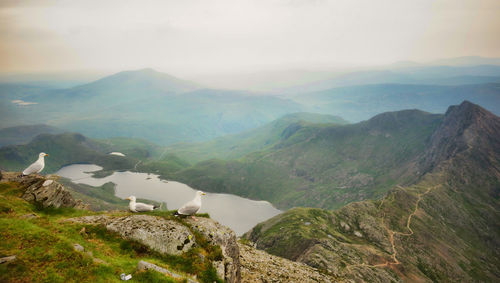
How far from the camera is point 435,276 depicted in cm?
9994

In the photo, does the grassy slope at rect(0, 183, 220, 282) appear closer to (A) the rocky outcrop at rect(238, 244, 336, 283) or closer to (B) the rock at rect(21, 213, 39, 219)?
(B) the rock at rect(21, 213, 39, 219)

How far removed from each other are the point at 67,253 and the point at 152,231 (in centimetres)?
754

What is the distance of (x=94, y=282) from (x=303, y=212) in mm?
130729

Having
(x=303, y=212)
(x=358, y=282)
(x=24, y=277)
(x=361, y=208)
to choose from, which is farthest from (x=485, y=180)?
(x=24, y=277)

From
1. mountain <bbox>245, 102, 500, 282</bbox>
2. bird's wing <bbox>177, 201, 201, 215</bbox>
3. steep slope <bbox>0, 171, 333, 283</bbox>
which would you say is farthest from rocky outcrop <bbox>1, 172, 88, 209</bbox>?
mountain <bbox>245, 102, 500, 282</bbox>

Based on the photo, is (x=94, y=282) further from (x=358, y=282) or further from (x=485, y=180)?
(x=485, y=180)

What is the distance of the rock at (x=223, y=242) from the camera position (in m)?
23.1

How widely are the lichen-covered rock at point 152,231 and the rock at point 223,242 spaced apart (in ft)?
6.39

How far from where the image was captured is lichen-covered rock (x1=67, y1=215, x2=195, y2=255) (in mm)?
22359

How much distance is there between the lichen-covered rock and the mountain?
203ft

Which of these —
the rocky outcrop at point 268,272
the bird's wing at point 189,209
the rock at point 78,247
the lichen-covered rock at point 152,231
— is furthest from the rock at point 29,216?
the rocky outcrop at point 268,272

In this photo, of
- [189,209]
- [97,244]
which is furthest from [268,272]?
[97,244]

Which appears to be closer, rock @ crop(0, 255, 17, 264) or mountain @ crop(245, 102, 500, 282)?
rock @ crop(0, 255, 17, 264)

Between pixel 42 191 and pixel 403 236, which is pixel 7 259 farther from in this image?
pixel 403 236
